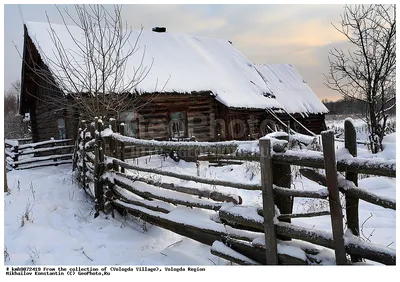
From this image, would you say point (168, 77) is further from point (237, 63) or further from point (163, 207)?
point (163, 207)

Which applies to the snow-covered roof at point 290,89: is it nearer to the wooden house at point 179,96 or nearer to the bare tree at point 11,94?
the wooden house at point 179,96

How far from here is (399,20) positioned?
3.12 m

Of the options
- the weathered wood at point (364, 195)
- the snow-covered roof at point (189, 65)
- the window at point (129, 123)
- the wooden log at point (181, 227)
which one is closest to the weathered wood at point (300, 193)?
the weathered wood at point (364, 195)

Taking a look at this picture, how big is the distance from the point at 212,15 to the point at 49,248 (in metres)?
3.97

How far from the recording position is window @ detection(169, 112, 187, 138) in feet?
44.7

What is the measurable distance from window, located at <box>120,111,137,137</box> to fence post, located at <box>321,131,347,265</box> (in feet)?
35.5

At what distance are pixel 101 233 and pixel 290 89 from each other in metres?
16.0

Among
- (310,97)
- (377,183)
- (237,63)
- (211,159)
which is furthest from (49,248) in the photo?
(310,97)

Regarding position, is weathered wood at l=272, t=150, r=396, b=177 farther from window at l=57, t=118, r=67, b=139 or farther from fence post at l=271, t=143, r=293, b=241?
window at l=57, t=118, r=67, b=139

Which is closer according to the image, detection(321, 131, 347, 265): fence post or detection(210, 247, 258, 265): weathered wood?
detection(321, 131, 347, 265): fence post

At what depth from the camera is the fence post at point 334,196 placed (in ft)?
7.63

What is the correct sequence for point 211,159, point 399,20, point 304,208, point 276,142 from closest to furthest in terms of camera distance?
point 276,142 → point 399,20 → point 304,208 → point 211,159

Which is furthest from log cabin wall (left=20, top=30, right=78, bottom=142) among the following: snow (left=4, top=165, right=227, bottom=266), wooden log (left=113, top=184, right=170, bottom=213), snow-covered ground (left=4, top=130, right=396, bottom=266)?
wooden log (left=113, top=184, right=170, bottom=213)

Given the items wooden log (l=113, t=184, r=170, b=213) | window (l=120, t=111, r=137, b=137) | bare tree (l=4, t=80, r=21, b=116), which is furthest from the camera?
bare tree (l=4, t=80, r=21, b=116)
